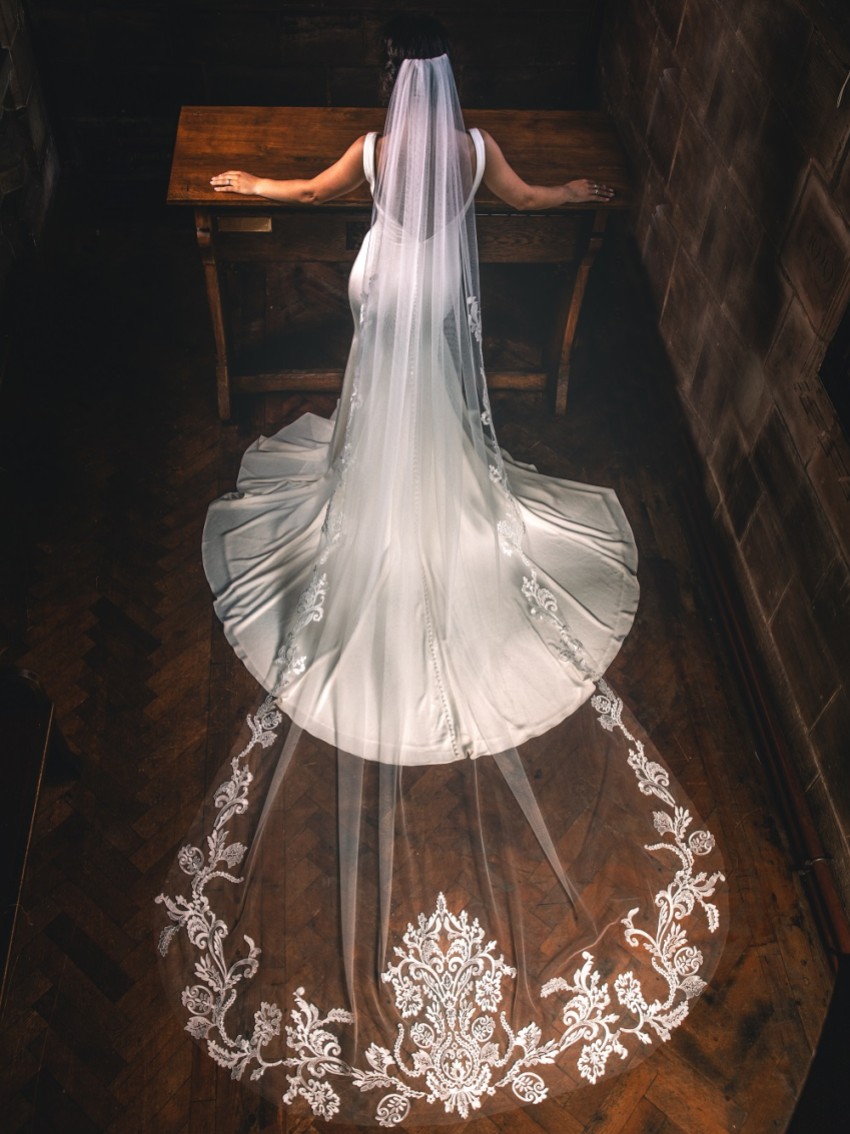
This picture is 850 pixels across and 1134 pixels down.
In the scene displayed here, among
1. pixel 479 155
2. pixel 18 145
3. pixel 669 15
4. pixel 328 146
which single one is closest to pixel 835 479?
pixel 479 155

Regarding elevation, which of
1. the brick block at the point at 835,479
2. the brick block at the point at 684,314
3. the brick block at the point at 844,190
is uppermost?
the brick block at the point at 844,190

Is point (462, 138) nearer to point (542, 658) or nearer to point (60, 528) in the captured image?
point (542, 658)

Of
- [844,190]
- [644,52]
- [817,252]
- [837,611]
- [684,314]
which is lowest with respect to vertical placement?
[684,314]

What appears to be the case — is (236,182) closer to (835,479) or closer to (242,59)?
(242,59)

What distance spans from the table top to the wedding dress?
690 mm

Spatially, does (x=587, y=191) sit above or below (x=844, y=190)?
below

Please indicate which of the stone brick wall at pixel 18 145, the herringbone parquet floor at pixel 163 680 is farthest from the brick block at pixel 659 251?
the stone brick wall at pixel 18 145

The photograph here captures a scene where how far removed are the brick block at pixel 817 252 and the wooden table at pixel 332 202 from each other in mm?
770

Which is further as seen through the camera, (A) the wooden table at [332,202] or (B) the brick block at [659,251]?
(B) the brick block at [659,251]

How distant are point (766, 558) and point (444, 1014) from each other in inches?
64.8

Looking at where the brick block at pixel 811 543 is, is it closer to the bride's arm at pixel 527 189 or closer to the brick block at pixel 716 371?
the brick block at pixel 716 371

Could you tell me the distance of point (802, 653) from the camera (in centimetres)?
294

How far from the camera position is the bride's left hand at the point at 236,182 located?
3350 millimetres

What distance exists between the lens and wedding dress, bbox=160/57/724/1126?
2.41m
